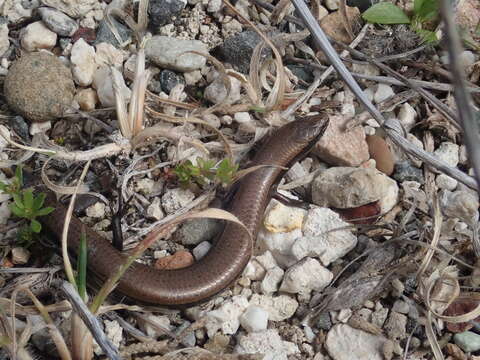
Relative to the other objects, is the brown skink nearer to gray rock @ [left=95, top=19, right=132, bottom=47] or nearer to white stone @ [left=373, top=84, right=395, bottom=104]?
white stone @ [left=373, top=84, right=395, bottom=104]

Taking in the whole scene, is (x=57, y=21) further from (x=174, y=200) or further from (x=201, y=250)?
(x=201, y=250)

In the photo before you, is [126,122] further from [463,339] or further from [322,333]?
[463,339]

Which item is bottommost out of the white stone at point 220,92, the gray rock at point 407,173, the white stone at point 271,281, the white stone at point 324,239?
the white stone at point 271,281

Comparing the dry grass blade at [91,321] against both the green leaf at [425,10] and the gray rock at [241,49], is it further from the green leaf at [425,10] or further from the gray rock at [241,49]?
the green leaf at [425,10]

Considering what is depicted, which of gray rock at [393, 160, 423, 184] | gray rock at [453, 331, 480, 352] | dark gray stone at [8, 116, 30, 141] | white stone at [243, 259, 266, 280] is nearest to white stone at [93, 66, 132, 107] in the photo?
dark gray stone at [8, 116, 30, 141]

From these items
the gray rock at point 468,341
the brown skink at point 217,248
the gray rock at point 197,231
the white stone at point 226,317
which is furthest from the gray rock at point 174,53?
the gray rock at point 468,341

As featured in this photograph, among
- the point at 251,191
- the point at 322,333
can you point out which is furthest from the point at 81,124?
the point at 322,333
